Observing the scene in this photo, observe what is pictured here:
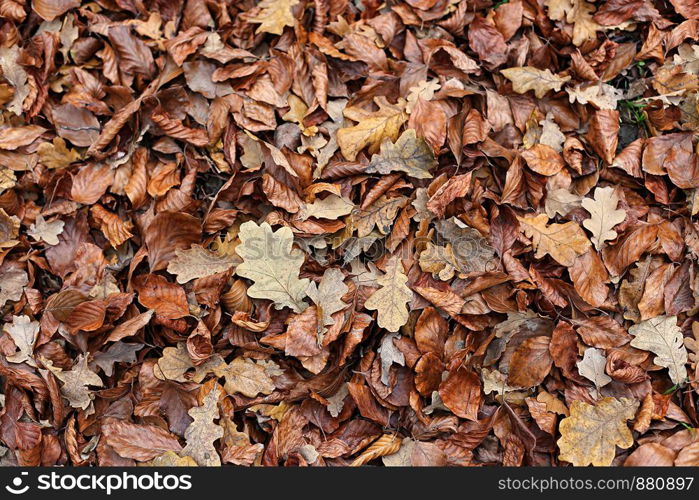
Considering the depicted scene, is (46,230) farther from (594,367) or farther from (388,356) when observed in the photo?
(594,367)

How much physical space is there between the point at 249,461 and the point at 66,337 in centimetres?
73

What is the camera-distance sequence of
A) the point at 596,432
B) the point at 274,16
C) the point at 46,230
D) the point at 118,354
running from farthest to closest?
the point at 274,16, the point at 46,230, the point at 118,354, the point at 596,432

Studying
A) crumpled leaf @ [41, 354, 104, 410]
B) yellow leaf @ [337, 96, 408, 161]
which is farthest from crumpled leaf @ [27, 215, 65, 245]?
yellow leaf @ [337, 96, 408, 161]

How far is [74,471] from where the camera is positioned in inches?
77.8

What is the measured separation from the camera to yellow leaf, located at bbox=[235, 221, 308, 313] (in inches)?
79.3

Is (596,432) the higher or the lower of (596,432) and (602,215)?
the lower

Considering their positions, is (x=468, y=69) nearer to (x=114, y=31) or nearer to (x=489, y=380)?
(x=489, y=380)

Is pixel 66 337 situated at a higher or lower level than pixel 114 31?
lower

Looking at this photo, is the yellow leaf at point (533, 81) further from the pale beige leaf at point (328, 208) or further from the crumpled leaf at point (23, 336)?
the crumpled leaf at point (23, 336)

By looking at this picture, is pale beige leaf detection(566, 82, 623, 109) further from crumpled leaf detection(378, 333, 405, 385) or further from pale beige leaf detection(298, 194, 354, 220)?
crumpled leaf detection(378, 333, 405, 385)

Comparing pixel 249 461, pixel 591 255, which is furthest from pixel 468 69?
pixel 249 461

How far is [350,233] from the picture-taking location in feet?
6.81

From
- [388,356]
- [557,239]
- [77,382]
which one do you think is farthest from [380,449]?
[77,382]

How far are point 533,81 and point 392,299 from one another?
0.95 m
